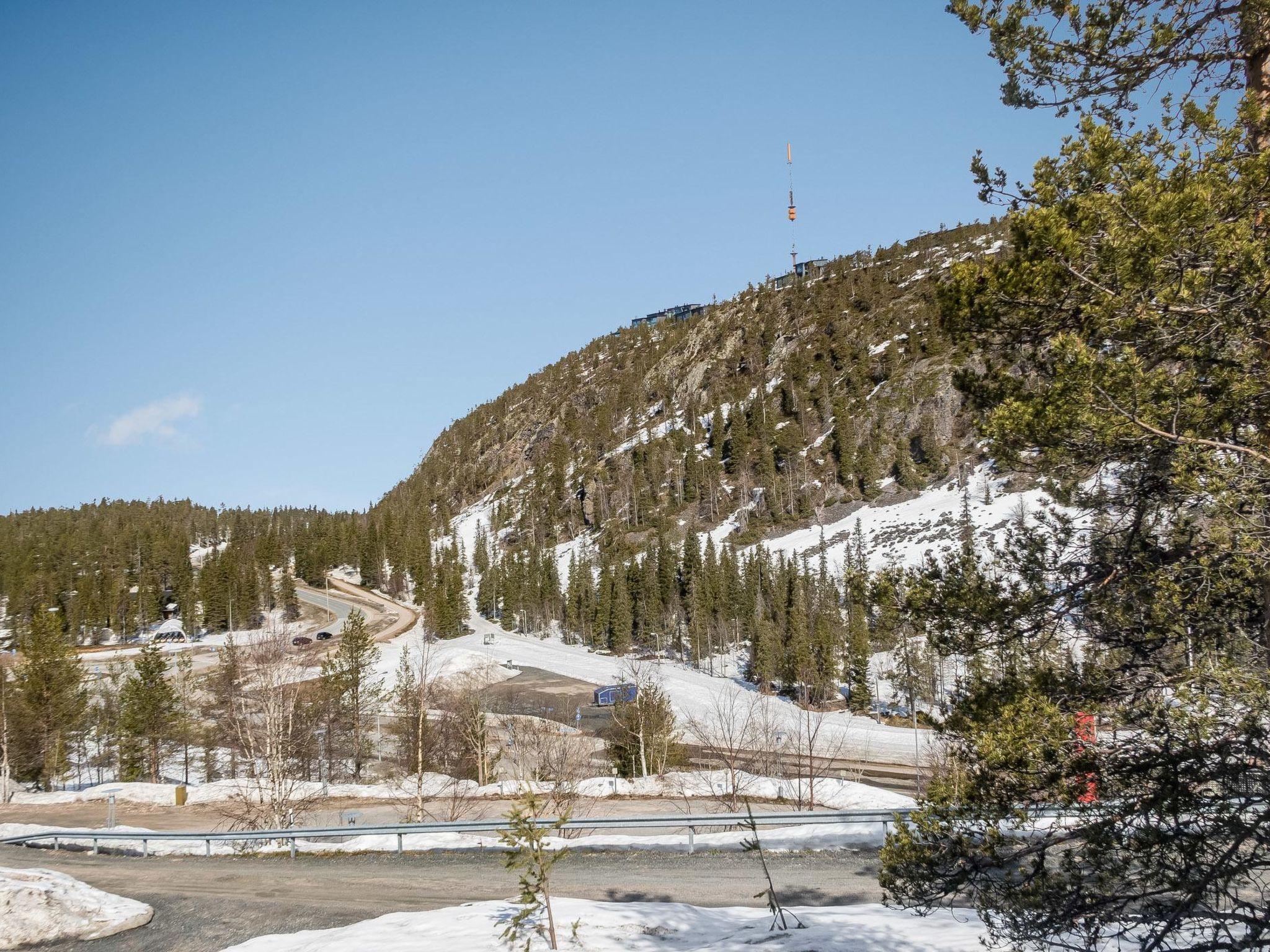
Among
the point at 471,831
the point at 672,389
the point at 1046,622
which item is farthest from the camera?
the point at 672,389

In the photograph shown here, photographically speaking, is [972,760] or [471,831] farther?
[471,831]

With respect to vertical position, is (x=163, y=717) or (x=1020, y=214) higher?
(x=1020, y=214)

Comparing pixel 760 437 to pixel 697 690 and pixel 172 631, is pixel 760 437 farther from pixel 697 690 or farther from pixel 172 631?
pixel 172 631

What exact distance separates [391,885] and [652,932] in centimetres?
549

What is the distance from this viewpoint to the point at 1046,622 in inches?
237

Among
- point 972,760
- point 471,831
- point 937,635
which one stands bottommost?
point 471,831

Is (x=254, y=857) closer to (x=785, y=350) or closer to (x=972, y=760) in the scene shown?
(x=972, y=760)

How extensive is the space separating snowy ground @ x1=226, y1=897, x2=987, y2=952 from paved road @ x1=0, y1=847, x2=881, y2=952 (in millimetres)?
714

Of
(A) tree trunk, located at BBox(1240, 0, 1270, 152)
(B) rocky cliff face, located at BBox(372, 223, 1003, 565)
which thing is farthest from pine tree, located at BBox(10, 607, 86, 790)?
(B) rocky cliff face, located at BBox(372, 223, 1003, 565)

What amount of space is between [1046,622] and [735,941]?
522 centimetres

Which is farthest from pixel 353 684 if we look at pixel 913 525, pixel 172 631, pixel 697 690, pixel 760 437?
pixel 760 437

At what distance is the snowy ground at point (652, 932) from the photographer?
26.8 ft

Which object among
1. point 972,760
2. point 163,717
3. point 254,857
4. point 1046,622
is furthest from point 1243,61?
point 163,717

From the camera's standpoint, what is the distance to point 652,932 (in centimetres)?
895
